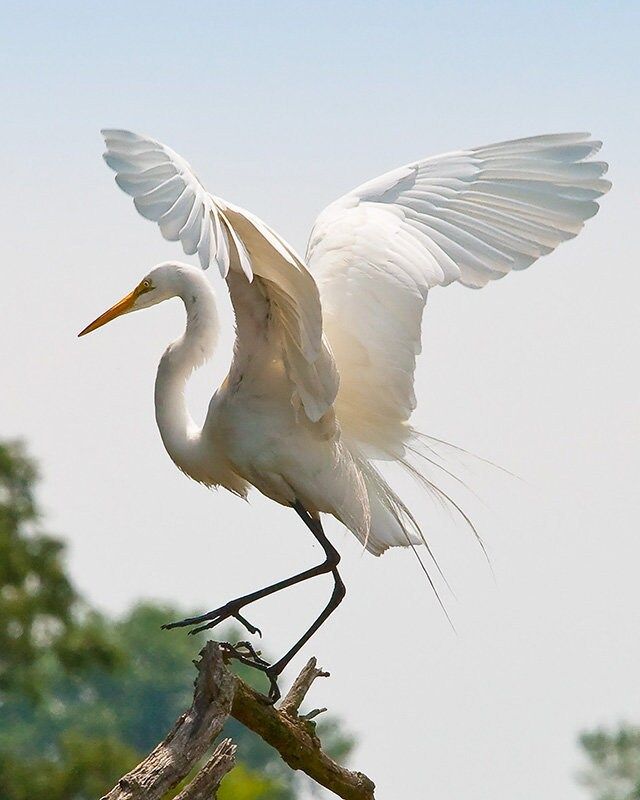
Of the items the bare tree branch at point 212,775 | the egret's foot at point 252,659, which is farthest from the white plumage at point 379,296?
the bare tree branch at point 212,775

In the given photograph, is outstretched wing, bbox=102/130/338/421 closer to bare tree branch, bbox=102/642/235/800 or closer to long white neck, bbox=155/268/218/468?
long white neck, bbox=155/268/218/468

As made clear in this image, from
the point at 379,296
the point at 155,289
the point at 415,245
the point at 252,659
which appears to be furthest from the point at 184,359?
the point at 252,659

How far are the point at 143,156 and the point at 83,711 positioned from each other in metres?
43.3

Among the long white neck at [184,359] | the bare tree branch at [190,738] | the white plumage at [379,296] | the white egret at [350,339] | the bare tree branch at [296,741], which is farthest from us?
the long white neck at [184,359]

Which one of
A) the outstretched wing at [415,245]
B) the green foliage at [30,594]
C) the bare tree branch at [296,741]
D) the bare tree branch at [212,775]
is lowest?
the bare tree branch at [212,775]

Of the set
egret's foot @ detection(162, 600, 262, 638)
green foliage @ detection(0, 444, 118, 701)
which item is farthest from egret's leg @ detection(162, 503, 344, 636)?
green foliage @ detection(0, 444, 118, 701)

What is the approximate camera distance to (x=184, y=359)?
647 cm

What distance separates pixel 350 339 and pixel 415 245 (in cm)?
46

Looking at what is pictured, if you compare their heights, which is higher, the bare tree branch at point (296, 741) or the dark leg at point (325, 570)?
the dark leg at point (325, 570)

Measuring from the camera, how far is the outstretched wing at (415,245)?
20.4ft

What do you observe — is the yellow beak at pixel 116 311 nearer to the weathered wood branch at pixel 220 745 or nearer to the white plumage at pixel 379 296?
the white plumage at pixel 379 296

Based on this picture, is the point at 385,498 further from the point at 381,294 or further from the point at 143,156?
the point at 143,156

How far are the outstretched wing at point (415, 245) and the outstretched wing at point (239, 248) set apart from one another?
13.8 inches

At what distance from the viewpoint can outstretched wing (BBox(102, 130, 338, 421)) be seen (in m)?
4.80
